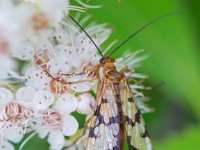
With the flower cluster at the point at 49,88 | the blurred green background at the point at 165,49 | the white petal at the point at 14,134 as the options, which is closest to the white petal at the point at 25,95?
the flower cluster at the point at 49,88

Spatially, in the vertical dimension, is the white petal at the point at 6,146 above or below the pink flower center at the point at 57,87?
below

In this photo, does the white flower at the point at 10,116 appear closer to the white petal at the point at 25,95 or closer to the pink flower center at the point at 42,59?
the white petal at the point at 25,95

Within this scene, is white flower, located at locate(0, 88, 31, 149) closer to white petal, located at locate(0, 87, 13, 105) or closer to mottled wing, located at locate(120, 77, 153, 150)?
white petal, located at locate(0, 87, 13, 105)

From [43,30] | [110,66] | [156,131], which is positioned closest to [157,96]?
[156,131]

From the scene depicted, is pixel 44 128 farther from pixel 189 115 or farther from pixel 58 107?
pixel 189 115

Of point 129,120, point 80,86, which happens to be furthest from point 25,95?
point 129,120

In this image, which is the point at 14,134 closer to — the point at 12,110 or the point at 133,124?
the point at 12,110
